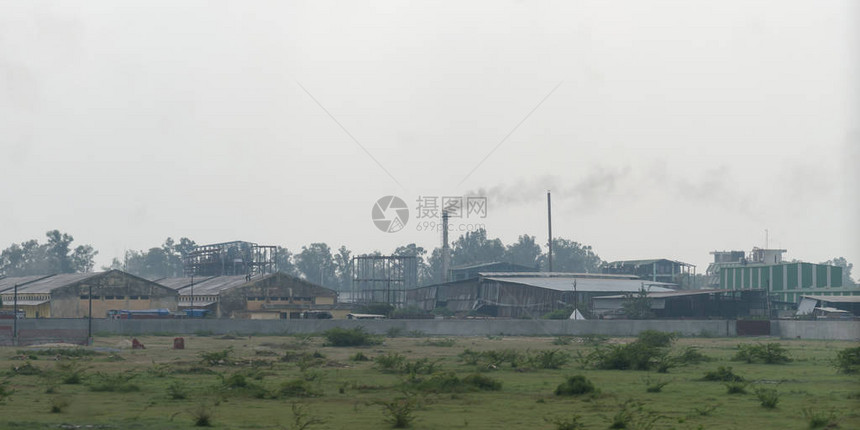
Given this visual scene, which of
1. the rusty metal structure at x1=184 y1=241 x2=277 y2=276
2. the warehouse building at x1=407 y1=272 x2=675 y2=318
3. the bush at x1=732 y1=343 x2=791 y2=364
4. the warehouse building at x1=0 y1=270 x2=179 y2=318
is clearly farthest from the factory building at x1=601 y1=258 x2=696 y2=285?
the bush at x1=732 y1=343 x2=791 y2=364

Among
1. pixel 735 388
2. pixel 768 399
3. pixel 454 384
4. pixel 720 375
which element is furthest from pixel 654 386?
pixel 454 384

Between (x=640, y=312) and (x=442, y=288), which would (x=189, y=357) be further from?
(x=442, y=288)

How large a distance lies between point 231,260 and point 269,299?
127 feet

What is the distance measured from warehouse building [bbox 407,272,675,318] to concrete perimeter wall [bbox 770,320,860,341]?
89.7ft

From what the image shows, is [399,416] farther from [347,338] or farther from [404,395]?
[347,338]

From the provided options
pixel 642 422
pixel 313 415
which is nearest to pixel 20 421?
pixel 313 415

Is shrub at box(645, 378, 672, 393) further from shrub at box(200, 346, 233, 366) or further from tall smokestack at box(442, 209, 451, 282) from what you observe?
tall smokestack at box(442, 209, 451, 282)

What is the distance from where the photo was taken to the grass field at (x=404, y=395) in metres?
23.8

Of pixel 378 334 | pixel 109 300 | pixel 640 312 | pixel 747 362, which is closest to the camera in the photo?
pixel 747 362

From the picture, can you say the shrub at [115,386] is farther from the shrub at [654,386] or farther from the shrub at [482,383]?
the shrub at [654,386]

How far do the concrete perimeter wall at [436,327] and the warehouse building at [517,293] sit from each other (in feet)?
70.2

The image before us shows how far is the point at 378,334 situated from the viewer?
78375 millimetres

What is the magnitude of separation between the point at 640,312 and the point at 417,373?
209 feet

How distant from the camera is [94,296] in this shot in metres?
104
